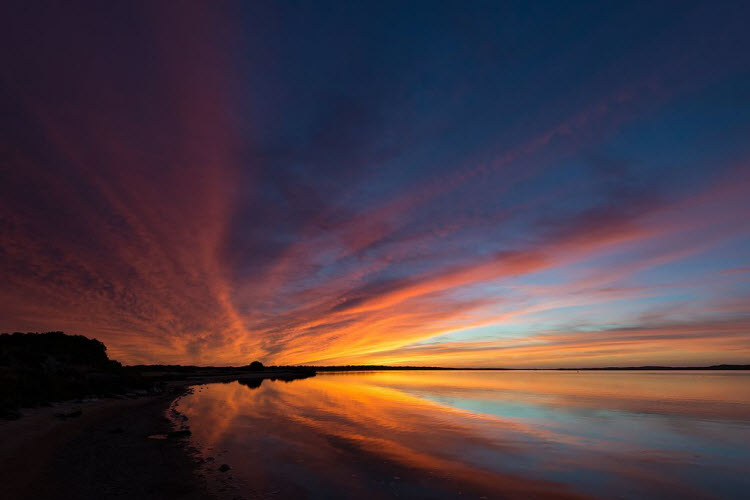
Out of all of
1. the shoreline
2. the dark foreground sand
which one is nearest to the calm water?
the shoreline

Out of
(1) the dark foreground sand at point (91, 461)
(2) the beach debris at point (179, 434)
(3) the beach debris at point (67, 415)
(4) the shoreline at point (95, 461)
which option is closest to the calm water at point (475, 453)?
(2) the beach debris at point (179, 434)

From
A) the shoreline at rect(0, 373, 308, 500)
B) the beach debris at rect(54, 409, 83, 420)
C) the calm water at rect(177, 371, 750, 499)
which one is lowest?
the calm water at rect(177, 371, 750, 499)

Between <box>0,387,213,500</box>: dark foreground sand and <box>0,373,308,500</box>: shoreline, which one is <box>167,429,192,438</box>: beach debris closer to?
<box>0,373,308,500</box>: shoreline

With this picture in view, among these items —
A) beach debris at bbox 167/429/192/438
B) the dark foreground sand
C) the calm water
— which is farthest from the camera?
beach debris at bbox 167/429/192/438

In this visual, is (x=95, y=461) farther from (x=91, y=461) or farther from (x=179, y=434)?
(x=179, y=434)

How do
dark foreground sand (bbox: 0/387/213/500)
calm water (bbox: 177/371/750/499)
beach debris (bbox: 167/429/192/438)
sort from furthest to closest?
beach debris (bbox: 167/429/192/438), calm water (bbox: 177/371/750/499), dark foreground sand (bbox: 0/387/213/500)

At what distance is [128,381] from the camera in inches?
2233

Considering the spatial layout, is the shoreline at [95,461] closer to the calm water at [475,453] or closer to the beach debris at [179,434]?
the beach debris at [179,434]

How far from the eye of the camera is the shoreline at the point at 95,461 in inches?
492

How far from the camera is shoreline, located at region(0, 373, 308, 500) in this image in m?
12.5

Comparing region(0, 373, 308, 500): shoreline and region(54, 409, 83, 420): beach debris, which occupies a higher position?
region(54, 409, 83, 420): beach debris

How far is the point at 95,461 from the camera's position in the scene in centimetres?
1598

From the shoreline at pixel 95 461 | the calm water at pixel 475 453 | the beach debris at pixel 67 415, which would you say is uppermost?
the beach debris at pixel 67 415

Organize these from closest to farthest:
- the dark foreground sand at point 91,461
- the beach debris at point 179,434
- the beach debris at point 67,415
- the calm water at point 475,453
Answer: the dark foreground sand at point 91,461 → the calm water at point 475,453 → the beach debris at point 179,434 → the beach debris at point 67,415
